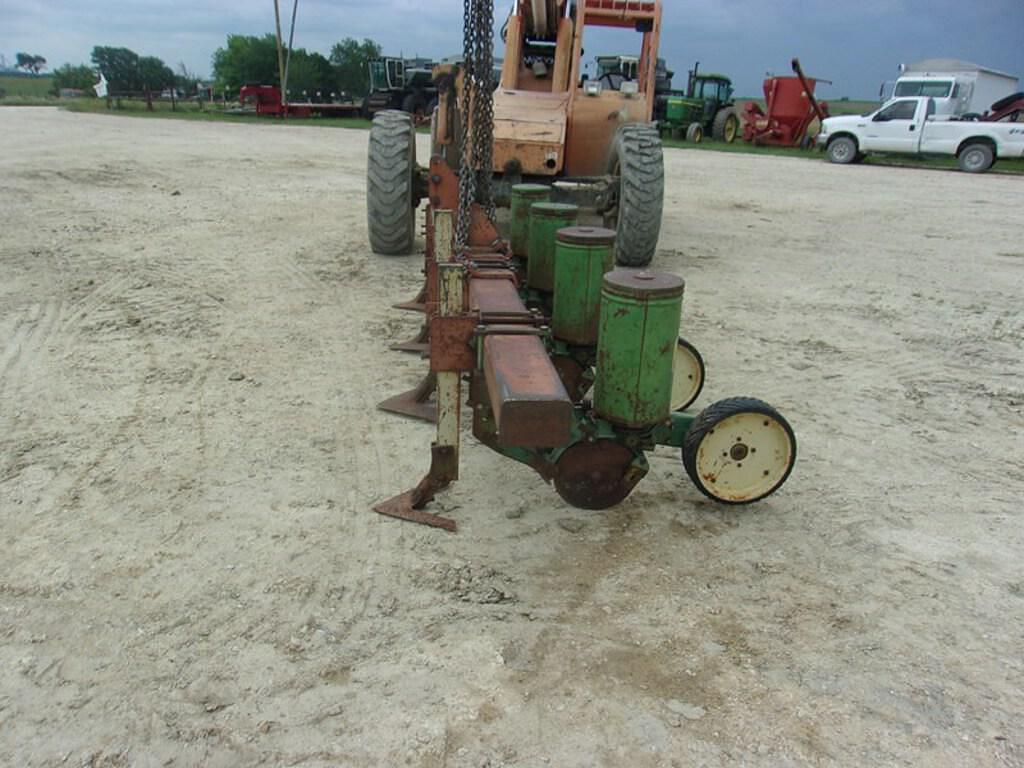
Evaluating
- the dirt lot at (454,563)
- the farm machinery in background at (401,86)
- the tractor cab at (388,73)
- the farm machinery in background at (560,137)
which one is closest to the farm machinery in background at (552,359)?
the dirt lot at (454,563)

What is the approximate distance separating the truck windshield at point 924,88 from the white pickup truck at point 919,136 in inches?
151

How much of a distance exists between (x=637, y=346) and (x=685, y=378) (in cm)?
132

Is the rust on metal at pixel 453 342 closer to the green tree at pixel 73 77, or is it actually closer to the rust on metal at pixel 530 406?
the rust on metal at pixel 530 406

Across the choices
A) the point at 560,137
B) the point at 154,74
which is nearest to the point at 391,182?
the point at 560,137

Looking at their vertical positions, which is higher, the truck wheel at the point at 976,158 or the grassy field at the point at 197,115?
A: the truck wheel at the point at 976,158

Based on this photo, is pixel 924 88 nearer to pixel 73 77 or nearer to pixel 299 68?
pixel 299 68

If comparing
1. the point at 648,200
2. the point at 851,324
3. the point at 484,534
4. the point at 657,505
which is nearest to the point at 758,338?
the point at 851,324

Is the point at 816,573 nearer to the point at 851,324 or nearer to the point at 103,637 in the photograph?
the point at 103,637

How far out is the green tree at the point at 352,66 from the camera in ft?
157

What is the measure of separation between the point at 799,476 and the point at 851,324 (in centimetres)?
289

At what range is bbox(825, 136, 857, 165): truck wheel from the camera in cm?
2067

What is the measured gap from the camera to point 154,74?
51062 mm

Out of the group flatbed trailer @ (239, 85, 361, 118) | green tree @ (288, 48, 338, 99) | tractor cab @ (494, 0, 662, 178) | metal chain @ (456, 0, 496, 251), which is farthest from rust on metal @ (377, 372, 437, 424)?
green tree @ (288, 48, 338, 99)

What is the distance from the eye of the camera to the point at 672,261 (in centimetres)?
816
